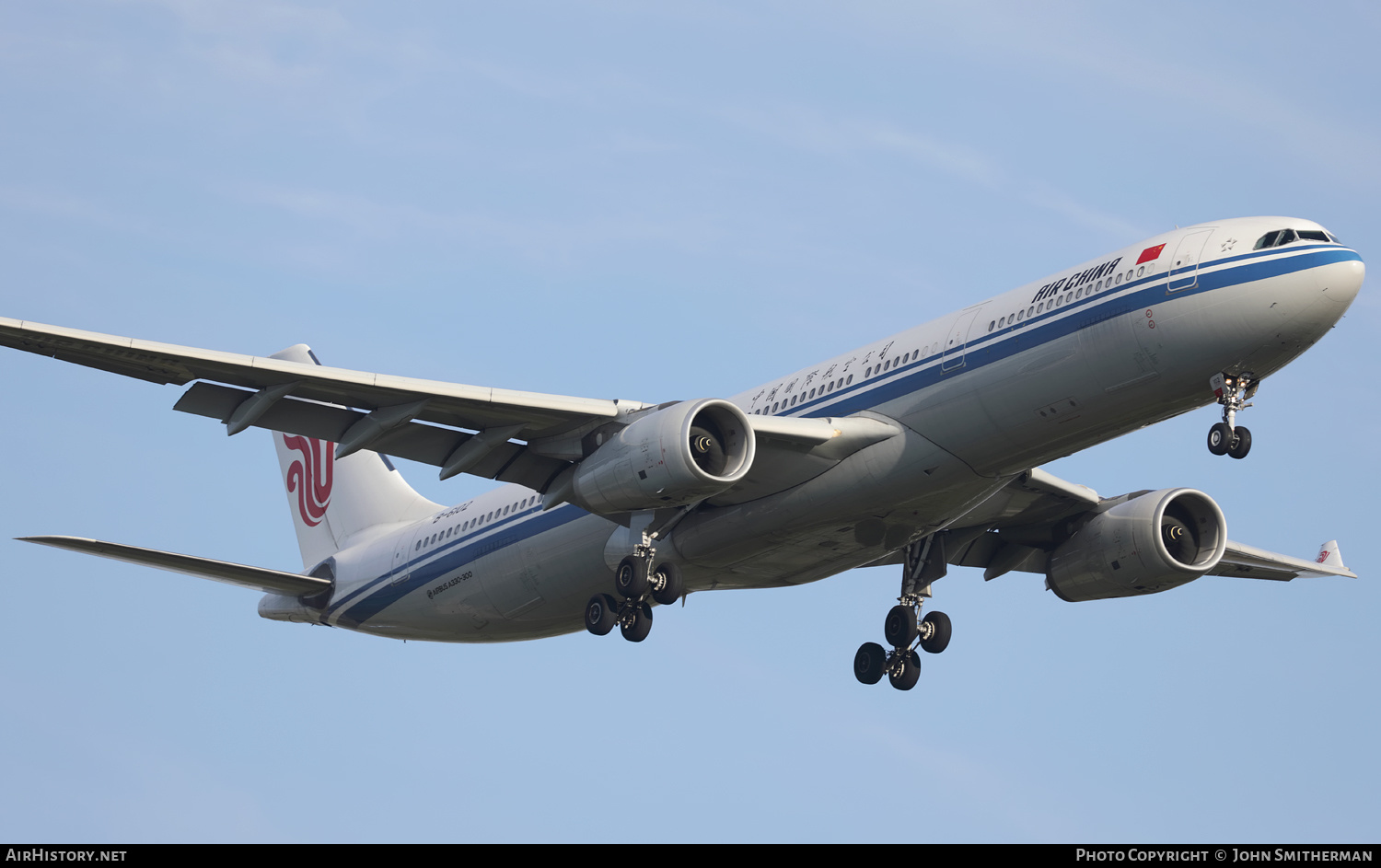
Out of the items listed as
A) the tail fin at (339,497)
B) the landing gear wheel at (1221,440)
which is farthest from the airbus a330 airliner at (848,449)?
the tail fin at (339,497)

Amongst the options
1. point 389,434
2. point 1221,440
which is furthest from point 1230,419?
point 389,434

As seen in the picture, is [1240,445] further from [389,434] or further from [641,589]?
[389,434]

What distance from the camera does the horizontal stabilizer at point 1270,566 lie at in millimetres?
42781

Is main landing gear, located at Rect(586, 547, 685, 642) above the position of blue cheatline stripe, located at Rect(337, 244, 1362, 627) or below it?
below

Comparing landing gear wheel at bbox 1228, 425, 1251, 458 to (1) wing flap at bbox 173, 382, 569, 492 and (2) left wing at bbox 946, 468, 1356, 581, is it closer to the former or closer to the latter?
(2) left wing at bbox 946, 468, 1356, 581

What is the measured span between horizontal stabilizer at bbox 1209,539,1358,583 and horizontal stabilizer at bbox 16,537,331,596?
2203 cm

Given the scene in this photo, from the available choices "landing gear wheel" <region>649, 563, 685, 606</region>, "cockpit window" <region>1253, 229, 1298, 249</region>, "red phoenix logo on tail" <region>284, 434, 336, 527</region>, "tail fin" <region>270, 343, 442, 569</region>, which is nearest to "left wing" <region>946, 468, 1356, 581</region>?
"landing gear wheel" <region>649, 563, 685, 606</region>

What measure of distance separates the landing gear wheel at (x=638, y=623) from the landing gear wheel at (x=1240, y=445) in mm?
11723

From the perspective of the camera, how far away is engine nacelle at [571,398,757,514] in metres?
32.5

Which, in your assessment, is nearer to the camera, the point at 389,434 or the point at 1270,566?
the point at 389,434

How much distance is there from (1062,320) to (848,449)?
15.3 ft

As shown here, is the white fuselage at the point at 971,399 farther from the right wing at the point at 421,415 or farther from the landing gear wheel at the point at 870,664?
the landing gear wheel at the point at 870,664

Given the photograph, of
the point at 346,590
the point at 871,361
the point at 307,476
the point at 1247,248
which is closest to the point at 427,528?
the point at 346,590

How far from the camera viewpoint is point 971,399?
3212 cm
